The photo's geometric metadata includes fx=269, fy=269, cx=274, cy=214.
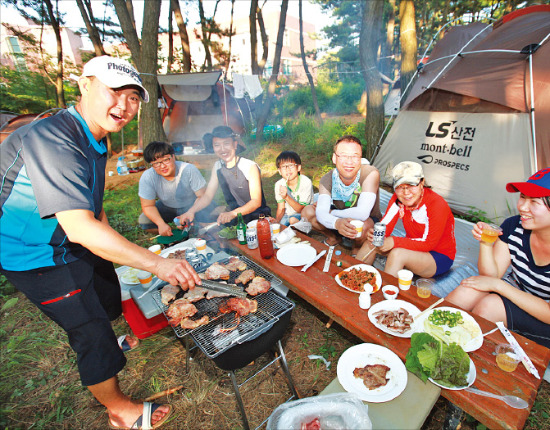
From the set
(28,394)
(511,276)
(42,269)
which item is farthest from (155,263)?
(511,276)

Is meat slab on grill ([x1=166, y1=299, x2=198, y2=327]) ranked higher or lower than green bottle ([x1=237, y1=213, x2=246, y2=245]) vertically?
lower

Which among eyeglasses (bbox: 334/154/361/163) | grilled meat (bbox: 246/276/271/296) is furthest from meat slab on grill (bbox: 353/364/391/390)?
eyeglasses (bbox: 334/154/361/163)

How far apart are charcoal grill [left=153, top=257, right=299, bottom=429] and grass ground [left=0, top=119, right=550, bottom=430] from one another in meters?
0.50

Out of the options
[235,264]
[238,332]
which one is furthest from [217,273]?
[238,332]

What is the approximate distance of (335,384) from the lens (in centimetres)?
161

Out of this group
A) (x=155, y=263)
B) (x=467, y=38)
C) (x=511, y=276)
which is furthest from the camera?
(x=467, y=38)

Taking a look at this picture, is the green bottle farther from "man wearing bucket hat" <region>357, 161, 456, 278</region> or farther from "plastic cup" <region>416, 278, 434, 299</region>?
"plastic cup" <region>416, 278, 434, 299</region>

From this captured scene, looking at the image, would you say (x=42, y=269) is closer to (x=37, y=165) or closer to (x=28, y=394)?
(x=37, y=165)

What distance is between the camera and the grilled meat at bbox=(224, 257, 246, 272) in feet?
8.25

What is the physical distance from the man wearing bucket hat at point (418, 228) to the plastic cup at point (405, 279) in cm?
55

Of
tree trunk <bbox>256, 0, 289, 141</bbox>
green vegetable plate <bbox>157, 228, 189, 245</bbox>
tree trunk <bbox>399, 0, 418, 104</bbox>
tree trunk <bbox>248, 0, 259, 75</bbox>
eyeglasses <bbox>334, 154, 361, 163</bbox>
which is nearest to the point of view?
eyeglasses <bbox>334, 154, 361, 163</bbox>

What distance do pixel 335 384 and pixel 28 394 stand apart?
300cm

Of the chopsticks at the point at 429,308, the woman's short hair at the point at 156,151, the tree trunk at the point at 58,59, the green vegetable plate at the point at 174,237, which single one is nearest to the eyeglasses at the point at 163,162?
the woman's short hair at the point at 156,151

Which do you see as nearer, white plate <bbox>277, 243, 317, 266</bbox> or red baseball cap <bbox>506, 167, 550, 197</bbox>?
red baseball cap <bbox>506, 167, 550, 197</bbox>
